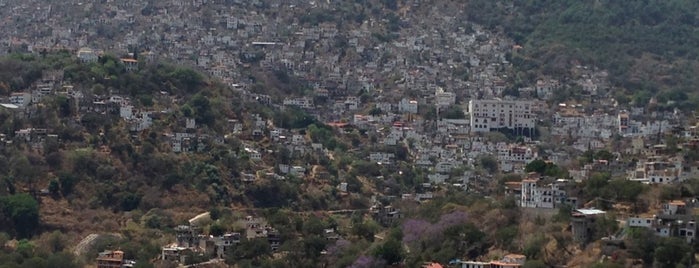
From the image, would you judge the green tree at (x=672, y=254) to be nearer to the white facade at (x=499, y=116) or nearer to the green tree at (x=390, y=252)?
the green tree at (x=390, y=252)

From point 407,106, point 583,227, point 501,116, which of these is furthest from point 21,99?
point 583,227

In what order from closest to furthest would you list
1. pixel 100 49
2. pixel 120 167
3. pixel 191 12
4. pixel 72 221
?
1. pixel 72 221
2. pixel 120 167
3. pixel 100 49
4. pixel 191 12

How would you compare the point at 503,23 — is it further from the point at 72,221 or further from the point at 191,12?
the point at 72,221

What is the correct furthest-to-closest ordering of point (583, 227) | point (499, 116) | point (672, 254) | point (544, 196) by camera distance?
point (499, 116)
point (544, 196)
point (583, 227)
point (672, 254)

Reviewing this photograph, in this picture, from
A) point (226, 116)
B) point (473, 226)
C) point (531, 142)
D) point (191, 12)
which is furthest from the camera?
point (191, 12)

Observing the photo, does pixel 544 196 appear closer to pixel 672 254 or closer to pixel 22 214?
pixel 672 254

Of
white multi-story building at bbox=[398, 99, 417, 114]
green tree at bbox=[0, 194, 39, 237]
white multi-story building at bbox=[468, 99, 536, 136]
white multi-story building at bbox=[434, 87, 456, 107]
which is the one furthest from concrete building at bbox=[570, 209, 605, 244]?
white multi-story building at bbox=[434, 87, 456, 107]

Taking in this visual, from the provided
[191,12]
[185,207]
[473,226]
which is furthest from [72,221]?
[191,12]
